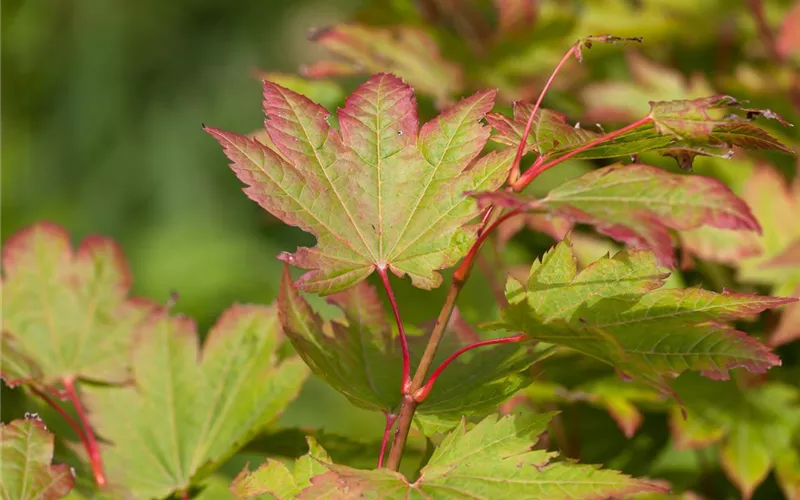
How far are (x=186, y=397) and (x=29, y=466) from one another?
0.19 m

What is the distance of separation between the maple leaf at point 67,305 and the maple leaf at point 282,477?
28cm

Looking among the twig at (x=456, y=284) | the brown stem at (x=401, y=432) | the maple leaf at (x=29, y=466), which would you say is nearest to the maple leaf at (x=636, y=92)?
the twig at (x=456, y=284)

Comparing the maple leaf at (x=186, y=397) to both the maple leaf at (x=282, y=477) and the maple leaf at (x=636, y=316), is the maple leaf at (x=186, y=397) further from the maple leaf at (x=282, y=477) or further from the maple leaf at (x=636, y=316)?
the maple leaf at (x=636, y=316)

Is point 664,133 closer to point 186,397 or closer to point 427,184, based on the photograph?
point 427,184

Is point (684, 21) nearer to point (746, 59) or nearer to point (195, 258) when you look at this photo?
point (746, 59)

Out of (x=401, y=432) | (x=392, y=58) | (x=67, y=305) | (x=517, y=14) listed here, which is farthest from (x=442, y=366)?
(x=517, y=14)

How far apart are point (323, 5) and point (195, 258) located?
1911 millimetres

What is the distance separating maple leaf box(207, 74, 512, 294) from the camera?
0.64 metres

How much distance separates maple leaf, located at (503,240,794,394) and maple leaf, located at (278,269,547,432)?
0.05 m

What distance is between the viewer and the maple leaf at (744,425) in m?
0.99

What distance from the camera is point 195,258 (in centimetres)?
329

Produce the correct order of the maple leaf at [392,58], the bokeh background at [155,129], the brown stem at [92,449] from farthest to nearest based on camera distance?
1. the bokeh background at [155,129]
2. the maple leaf at [392,58]
3. the brown stem at [92,449]

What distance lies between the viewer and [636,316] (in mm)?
629

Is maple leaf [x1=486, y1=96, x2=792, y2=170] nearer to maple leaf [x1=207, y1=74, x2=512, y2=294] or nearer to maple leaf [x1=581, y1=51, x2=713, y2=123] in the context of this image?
maple leaf [x1=207, y1=74, x2=512, y2=294]
